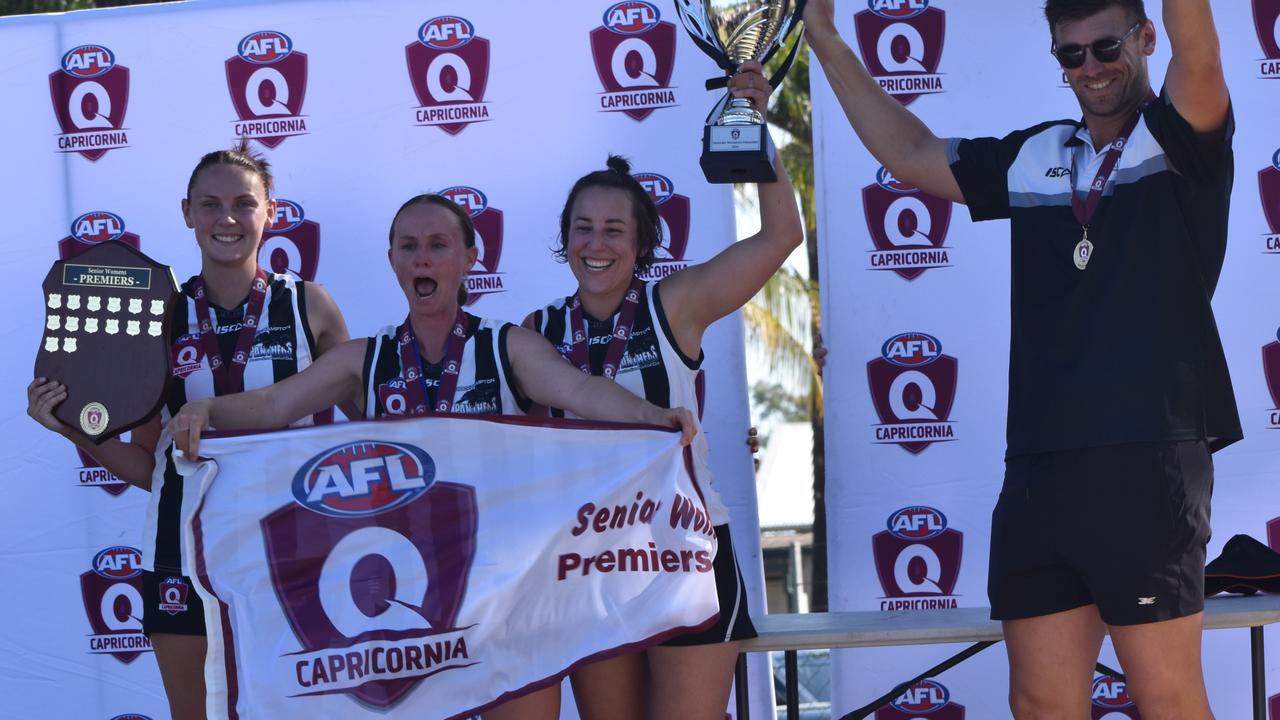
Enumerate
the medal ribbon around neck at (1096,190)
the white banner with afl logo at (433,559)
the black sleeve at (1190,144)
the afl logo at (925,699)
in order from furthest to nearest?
the afl logo at (925,699) → the white banner with afl logo at (433,559) → the medal ribbon around neck at (1096,190) → the black sleeve at (1190,144)

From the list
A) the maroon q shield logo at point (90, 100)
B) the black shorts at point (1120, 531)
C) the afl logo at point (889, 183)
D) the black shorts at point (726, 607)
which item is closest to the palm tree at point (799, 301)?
the afl logo at point (889, 183)

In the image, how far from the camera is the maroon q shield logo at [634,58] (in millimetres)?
4445

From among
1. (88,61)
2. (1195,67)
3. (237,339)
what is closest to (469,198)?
(237,339)

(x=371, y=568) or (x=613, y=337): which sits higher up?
(x=613, y=337)

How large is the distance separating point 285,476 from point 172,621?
68 centimetres

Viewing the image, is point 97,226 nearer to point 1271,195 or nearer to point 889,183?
point 889,183

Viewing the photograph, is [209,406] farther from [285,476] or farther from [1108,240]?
[1108,240]

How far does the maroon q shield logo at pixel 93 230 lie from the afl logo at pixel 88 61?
1.64 feet

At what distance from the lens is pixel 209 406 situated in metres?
3.19

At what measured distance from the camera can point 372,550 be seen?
299 cm

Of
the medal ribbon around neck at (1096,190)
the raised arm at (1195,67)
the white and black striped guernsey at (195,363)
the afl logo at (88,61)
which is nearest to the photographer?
the raised arm at (1195,67)

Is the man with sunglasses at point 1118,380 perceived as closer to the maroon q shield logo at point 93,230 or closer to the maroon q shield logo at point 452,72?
the maroon q shield logo at point 452,72

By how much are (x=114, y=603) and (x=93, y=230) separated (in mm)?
1325

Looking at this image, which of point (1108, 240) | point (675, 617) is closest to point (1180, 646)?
point (1108, 240)
